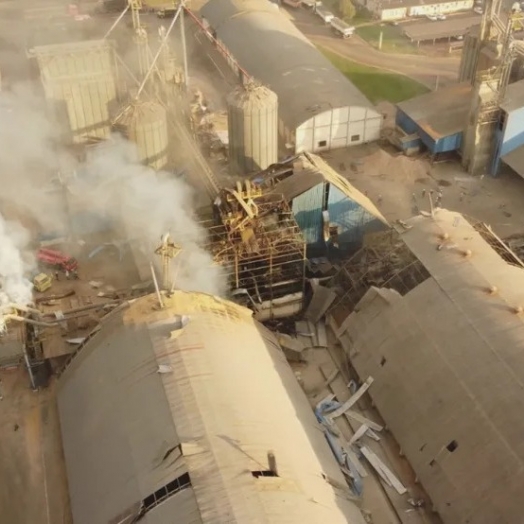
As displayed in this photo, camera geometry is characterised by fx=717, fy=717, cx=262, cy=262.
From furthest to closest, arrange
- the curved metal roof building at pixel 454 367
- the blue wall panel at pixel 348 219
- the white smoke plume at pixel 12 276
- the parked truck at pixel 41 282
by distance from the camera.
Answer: the blue wall panel at pixel 348 219 → the parked truck at pixel 41 282 → the white smoke plume at pixel 12 276 → the curved metal roof building at pixel 454 367

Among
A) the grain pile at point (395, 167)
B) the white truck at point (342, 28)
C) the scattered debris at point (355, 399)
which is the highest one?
the white truck at point (342, 28)

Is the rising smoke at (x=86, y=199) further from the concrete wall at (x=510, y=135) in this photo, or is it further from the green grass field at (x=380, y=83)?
the green grass field at (x=380, y=83)

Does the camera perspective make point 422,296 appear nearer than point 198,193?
Yes

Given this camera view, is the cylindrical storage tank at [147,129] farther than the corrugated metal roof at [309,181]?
Yes

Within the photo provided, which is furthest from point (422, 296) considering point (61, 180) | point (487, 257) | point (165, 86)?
point (165, 86)

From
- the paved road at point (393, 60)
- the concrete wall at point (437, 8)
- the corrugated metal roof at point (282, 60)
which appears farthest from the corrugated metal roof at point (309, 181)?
the concrete wall at point (437, 8)

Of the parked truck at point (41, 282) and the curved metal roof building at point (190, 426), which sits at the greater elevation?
the curved metal roof building at point (190, 426)

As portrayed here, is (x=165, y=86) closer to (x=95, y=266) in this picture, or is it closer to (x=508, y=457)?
(x=95, y=266)
